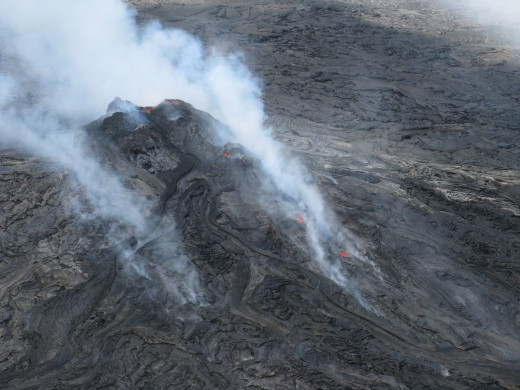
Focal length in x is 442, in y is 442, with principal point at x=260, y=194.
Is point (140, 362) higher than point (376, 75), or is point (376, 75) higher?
point (376, 75)

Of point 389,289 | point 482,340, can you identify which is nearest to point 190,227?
point 389,289

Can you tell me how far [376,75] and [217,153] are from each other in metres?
12.5

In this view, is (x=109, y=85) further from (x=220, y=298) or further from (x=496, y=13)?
(x=496, y=13)

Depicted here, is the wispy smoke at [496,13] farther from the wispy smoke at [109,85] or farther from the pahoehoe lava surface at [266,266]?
the wispy smoke at [109,85]

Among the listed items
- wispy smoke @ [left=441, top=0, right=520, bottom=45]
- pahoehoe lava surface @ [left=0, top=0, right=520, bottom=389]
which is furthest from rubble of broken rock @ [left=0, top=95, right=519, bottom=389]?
wispy smoke @ [left=441, top=0, right=520, bottom=45]

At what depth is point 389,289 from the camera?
11180mm

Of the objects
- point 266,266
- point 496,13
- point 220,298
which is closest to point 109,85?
point 266,266

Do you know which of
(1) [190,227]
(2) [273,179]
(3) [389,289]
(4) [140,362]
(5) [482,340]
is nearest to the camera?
(4) [140,362]

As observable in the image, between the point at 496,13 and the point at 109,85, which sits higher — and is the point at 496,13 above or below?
above

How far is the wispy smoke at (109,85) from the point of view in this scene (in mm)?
13203

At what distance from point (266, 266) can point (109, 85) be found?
39.3ft

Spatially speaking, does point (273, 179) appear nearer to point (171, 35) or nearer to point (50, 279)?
point (50, 279)

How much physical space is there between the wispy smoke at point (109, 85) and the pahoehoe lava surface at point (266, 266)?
0.62 meters

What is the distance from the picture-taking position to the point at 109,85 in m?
19.0
